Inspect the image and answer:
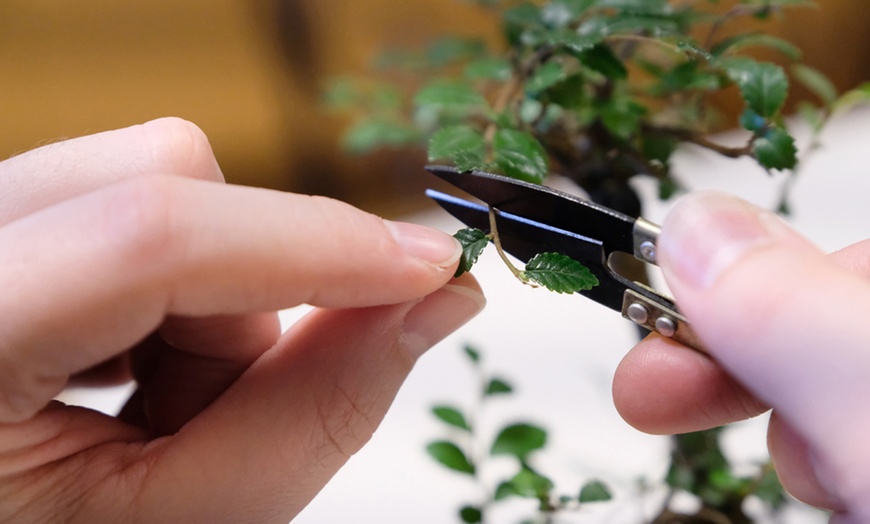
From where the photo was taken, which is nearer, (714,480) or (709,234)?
(709,234)

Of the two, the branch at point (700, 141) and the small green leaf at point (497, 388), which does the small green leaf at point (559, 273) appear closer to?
the branch at point (700, 141)

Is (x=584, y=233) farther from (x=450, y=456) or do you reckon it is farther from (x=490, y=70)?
(x=450, y=456)

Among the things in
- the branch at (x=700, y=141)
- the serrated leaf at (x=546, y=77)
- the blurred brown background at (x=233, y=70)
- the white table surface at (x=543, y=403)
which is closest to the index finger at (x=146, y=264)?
the serrated leaf at (x=546, y=77)

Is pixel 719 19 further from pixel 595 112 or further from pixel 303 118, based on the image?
pixel 303 118

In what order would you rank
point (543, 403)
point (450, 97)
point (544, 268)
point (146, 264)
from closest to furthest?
point (146, 264)
point (544, 268)
point (450, 97)
point (543, 403)

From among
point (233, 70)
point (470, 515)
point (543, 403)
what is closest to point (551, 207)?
point (470, 515)

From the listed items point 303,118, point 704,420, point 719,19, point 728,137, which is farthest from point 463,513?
point 728,137

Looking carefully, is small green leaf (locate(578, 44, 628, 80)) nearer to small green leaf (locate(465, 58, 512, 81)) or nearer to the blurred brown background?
small green leaf (locate(465, 58, 512, 81))
